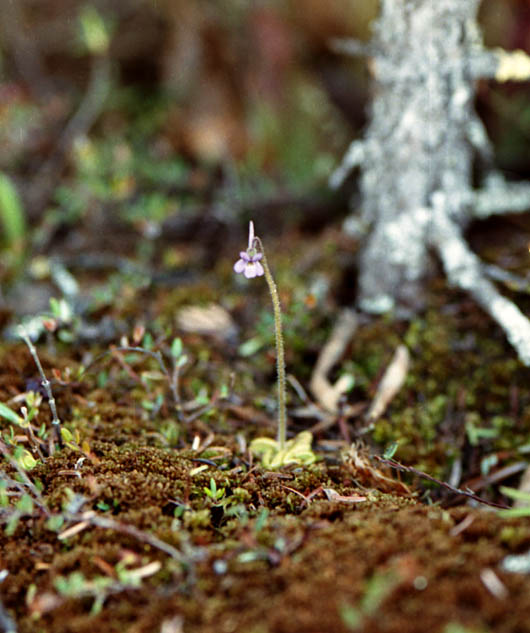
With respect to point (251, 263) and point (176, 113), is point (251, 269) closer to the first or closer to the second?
point (251, 263)

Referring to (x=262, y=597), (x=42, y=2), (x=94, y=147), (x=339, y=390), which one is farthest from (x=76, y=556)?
(x=42, y=2)

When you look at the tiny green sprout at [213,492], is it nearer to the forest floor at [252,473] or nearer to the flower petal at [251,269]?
the forest floor at [252,473]

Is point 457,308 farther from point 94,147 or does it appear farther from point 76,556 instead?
point 94,147

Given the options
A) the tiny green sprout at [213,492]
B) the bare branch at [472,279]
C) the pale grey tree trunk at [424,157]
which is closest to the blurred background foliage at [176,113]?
the pale grey tree trunk at [424,157]

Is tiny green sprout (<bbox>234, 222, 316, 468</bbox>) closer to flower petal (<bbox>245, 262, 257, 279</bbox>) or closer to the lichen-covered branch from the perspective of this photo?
flower petal (<bbox>245, 262, 257, 279</bbox>)

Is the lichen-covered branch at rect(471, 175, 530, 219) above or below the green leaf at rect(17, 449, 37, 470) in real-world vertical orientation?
above

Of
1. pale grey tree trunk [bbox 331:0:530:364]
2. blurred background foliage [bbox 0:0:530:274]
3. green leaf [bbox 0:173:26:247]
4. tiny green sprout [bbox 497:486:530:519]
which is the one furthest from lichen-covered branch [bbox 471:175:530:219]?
green leaf [bbox 0:173:26:247]
